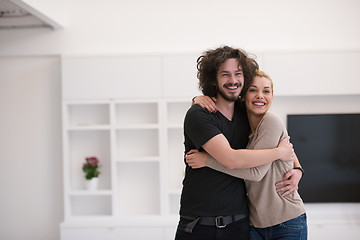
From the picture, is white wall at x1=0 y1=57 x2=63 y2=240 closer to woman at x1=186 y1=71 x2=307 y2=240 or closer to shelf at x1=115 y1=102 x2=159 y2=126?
shelf at x1=115 y1=102 x2=159 y2=126

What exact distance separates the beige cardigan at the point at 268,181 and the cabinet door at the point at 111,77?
2.10m

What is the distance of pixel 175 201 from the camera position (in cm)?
419

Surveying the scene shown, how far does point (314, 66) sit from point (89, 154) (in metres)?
2.45

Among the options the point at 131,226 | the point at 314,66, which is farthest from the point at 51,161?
the point at 314,66

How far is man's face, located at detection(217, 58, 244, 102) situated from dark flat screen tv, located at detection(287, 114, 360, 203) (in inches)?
85.1

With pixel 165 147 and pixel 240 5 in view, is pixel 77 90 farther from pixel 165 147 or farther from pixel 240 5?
pixel 240 5

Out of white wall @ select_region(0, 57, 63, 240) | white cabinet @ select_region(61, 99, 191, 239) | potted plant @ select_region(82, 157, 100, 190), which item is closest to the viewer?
potted plant @ select_region(82, 157, 100, 190)

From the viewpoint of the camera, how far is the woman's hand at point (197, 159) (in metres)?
2.00

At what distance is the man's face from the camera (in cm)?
204

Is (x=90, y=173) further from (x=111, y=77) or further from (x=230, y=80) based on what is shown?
(x=230, y=80)

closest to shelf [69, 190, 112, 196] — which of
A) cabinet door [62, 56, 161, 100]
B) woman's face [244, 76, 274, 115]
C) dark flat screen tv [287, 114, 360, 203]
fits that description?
cabinet door [62, 56, 161, 100]

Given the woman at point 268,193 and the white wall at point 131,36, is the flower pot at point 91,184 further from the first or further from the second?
the woman at point 268,193

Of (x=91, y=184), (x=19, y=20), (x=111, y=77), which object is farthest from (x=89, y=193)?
(x=19, y=20)

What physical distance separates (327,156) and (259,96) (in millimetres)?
2279
